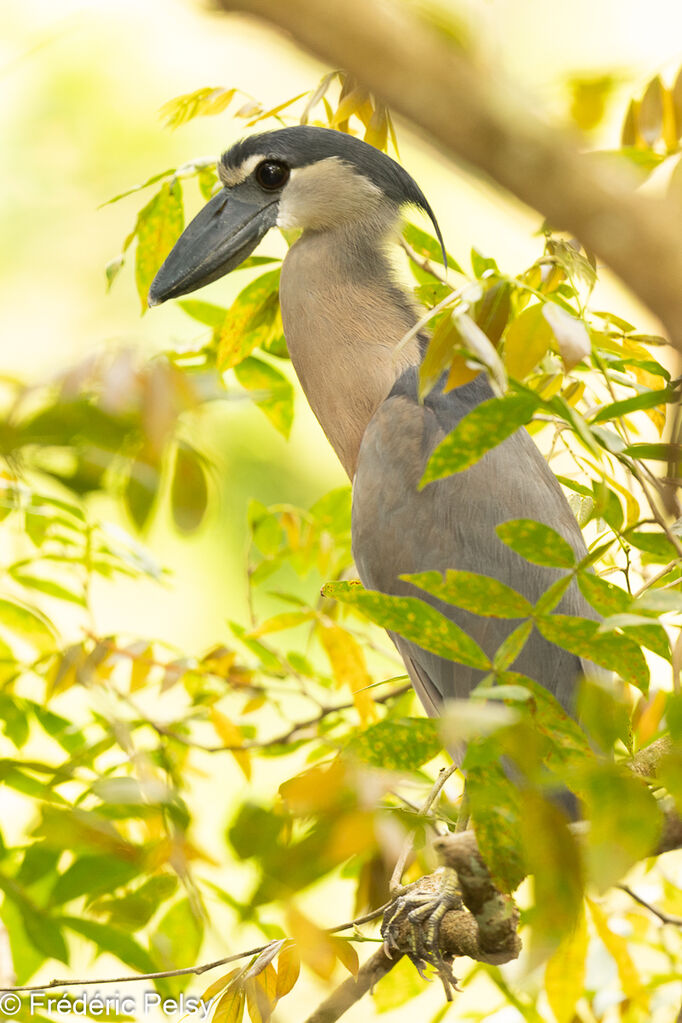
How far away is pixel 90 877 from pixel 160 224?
2.21ft

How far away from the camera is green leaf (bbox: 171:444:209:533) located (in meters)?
1.01

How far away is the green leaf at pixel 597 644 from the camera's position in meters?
0.56

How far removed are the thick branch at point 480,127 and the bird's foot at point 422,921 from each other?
0.67 m

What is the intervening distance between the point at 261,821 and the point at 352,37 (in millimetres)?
416

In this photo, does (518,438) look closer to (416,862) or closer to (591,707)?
(416,862)

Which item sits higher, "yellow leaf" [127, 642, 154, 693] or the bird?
the bird

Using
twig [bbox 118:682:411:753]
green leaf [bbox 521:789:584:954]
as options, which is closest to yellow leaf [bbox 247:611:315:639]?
twig [bbox 118:682:411:753]

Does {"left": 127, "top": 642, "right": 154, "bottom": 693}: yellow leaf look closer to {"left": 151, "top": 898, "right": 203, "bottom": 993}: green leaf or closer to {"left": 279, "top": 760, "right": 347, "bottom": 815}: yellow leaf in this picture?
{"left": 151, "top": 898, "right": 203, "bottom": 993}: green leaf

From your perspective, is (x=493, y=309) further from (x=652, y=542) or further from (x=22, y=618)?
(x=22, y=618)

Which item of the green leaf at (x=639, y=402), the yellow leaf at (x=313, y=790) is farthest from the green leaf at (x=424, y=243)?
the yellow leaf at (x=313, y=790)

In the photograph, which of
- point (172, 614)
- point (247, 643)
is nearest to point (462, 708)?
point (247, 643)

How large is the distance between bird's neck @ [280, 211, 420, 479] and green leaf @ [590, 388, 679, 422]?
63 cm

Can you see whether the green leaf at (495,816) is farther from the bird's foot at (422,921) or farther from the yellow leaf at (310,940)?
the bird's foot at (422,921)

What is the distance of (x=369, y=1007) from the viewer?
1197 millimetres
